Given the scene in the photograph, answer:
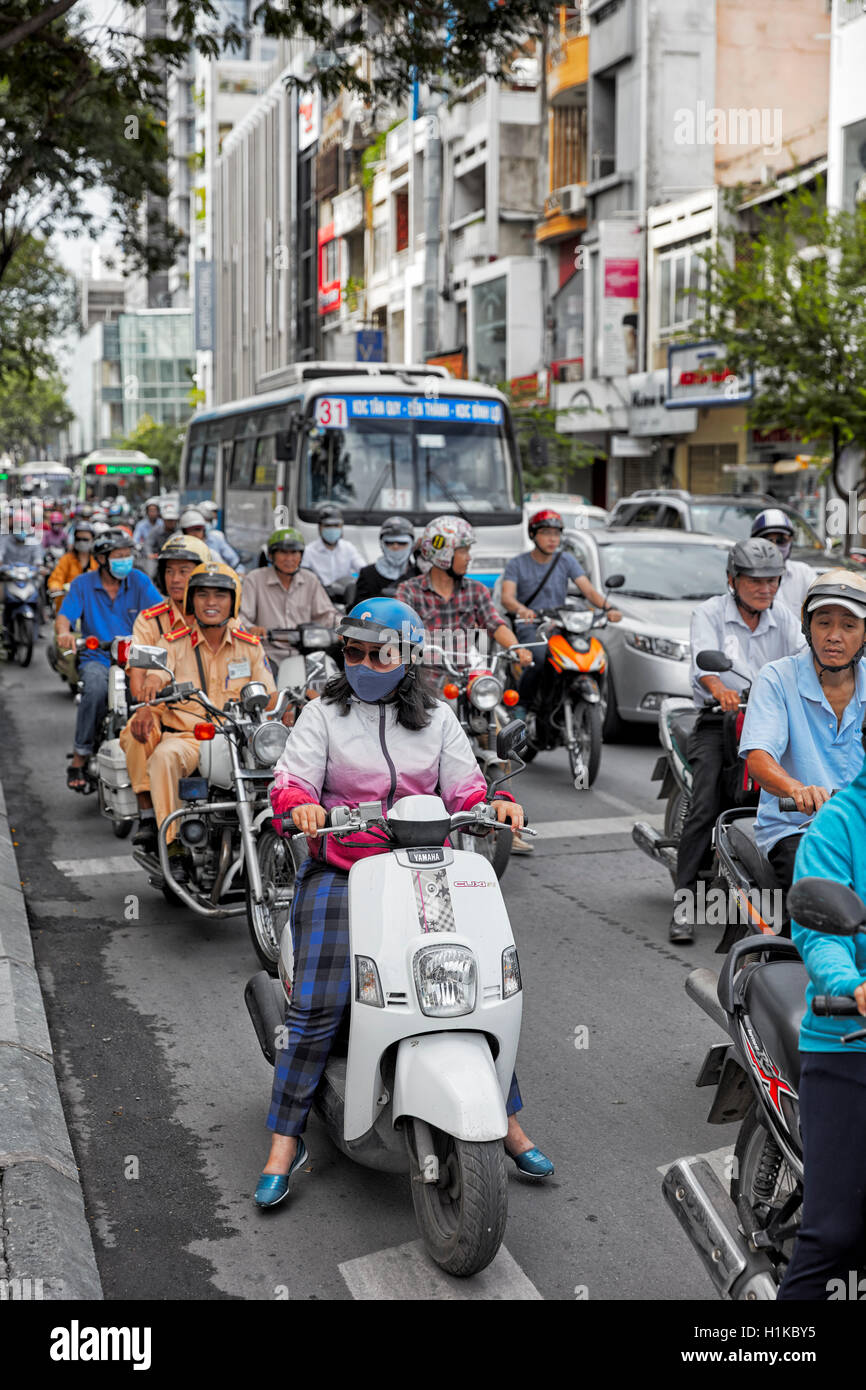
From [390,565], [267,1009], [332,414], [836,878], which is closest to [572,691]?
[390,565]

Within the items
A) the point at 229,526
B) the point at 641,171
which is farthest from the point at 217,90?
the point at 229,526

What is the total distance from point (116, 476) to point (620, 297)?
1825 centimetres

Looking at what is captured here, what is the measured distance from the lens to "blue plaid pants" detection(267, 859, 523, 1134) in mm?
4254

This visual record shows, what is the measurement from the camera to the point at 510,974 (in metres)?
4.07

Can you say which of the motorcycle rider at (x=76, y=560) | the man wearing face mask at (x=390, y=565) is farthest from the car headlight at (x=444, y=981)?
the motorcycle rider at (x=76, y=560)

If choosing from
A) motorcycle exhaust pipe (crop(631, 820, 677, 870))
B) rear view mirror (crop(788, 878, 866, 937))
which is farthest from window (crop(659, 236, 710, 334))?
rear view mirror (crop(788, 878, 866, 937))

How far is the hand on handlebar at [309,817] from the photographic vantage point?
4324mm

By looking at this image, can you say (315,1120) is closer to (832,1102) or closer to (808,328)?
(832,1102)

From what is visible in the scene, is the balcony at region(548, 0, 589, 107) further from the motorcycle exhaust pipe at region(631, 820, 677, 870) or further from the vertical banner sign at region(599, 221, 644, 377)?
the motorcycle exhaust pipe at region(631, 820, 677, 870)

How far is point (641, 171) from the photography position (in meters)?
34.4

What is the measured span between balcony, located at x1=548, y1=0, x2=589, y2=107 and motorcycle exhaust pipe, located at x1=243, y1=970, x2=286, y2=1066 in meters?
35.0

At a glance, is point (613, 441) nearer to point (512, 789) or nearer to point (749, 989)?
point (512, 789)

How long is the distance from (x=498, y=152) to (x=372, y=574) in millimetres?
34175

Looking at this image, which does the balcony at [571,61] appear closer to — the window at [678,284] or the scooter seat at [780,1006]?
the window at [678,284]
